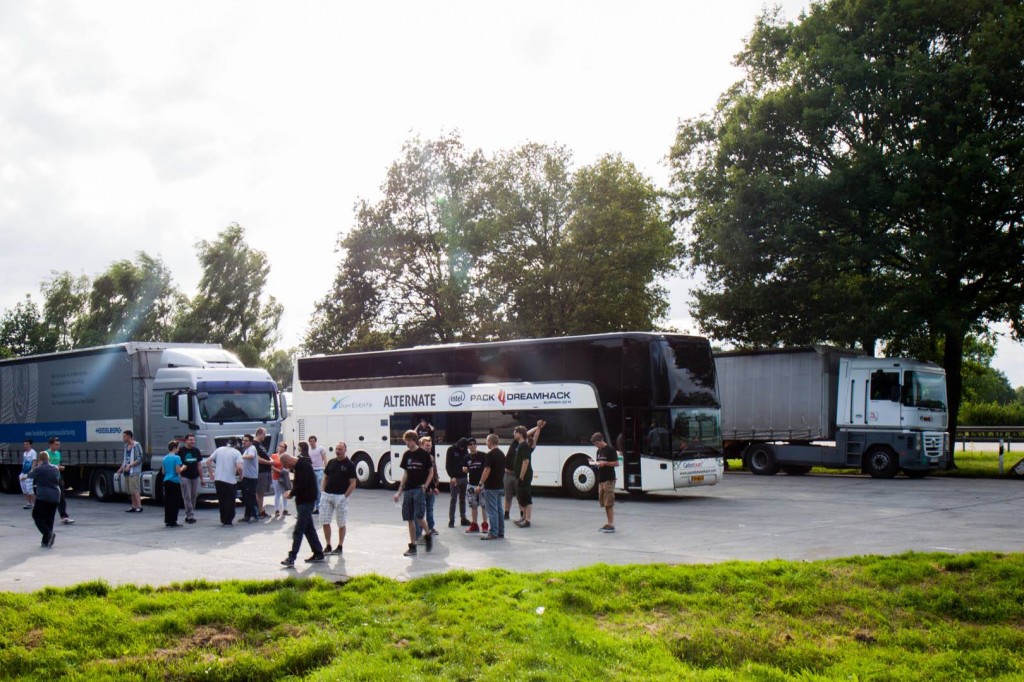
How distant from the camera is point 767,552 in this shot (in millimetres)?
13453

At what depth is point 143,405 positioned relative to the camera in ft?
82.5

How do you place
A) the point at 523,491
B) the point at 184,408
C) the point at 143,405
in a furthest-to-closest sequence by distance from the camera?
1. the point at 143,405
2. the point at 184,408
3. the point at 523,491

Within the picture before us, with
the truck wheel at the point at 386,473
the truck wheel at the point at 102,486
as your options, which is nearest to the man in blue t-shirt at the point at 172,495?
the truck wheel at the point at 102,486

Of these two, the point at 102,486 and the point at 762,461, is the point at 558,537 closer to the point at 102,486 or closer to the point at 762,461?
the point at 102,486

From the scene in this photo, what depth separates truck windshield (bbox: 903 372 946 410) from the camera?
30.1 m

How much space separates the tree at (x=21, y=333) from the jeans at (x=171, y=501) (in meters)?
52.8

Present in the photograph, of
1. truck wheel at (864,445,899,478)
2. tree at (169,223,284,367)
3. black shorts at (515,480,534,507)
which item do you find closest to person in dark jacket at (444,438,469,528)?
black shorts at (515,480,534,507)

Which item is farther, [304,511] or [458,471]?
[458,471]

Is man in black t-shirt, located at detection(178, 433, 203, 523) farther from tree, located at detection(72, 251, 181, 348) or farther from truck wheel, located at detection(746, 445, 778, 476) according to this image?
tree, located at detection(72, 251, 181, 348)

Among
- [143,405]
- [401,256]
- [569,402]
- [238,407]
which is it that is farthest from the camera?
[401,256]

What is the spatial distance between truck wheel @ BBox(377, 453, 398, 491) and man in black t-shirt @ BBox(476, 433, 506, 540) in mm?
13191

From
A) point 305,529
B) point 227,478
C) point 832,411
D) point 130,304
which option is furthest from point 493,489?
point 130,304

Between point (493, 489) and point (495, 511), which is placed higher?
point (493, 489)

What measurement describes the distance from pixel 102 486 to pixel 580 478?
13208mm
